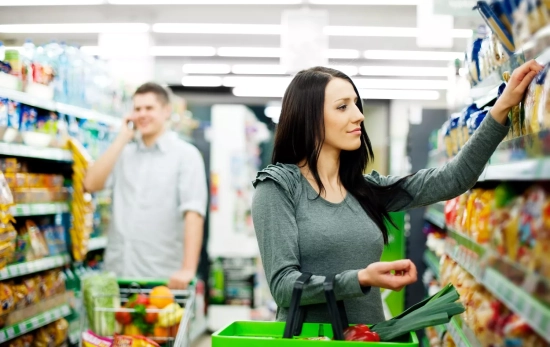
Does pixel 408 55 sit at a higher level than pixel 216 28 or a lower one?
lower

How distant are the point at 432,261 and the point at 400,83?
35.0ft

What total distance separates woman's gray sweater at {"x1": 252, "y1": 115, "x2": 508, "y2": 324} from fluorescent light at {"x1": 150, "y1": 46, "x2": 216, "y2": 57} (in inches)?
394

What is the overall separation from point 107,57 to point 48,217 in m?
5.58

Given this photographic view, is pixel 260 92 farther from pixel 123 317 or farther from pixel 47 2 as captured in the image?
pixel 123 317

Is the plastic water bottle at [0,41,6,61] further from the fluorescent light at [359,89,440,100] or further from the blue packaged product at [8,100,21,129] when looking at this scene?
the fluorescent light at [359,89,440,100]

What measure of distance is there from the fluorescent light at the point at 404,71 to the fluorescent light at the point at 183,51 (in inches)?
125

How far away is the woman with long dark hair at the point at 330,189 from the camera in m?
1.94

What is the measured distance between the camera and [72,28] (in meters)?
11.0

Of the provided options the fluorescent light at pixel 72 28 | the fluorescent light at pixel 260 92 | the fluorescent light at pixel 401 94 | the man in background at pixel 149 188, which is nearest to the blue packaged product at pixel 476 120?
the man in background at pixel 149 188

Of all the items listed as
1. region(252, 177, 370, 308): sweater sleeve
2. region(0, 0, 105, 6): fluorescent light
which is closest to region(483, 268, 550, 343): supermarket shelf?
region(252, 177, 370, 308): sweater sleeve

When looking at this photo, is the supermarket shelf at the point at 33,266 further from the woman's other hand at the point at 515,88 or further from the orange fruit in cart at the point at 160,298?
the woman's other hand at the point at 515,88

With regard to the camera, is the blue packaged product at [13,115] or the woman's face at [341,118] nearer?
the woman's face at [341,118]

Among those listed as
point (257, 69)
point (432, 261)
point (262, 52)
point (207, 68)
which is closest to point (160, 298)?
point (432, 261)

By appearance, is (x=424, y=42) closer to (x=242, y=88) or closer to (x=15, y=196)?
(x=15, y=196)
